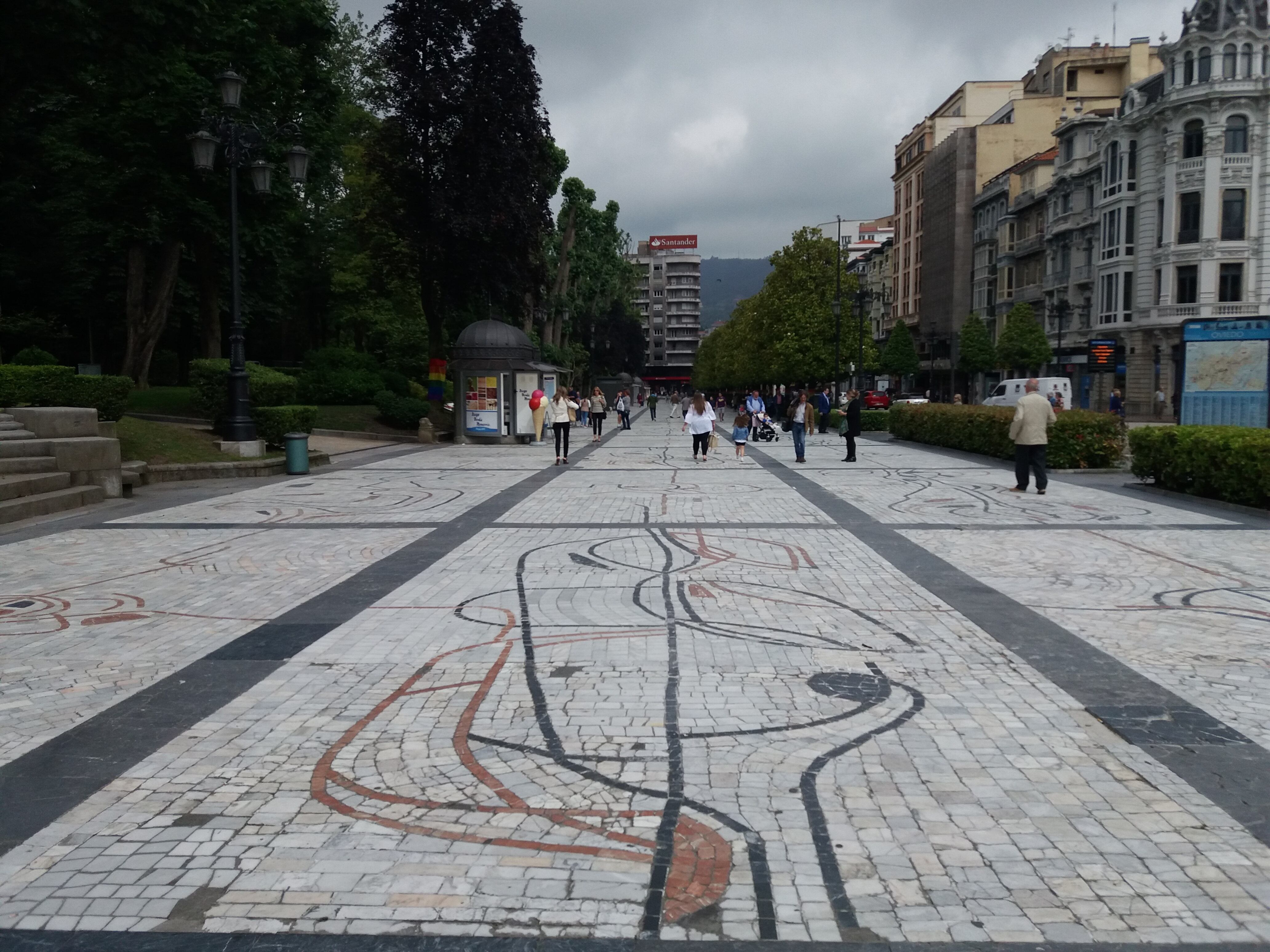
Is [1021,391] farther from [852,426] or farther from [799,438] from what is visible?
[799,438]

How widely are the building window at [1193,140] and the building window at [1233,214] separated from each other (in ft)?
7.32

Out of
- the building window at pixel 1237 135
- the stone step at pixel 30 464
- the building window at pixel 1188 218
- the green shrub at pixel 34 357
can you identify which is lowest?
the stone step at pixel 30 464

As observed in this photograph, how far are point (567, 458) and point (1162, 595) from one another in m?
17.3

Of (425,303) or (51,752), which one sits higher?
(425,303)

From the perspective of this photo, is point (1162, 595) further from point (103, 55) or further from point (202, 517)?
point (103, 55)

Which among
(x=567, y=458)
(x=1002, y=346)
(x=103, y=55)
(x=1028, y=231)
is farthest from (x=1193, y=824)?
(x=1028, y=231)

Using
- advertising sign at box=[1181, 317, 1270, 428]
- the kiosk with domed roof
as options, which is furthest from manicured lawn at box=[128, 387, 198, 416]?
advertising sign at box=[1181, 317, 1270, 428]

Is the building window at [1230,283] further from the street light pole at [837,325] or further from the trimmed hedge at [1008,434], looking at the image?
the trimmed hedge at [1008,434]

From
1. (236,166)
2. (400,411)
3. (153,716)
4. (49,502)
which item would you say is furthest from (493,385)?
(153,716)

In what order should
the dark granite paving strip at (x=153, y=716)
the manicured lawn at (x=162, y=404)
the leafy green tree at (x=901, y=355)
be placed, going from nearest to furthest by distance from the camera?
→ the dark granite paving strip at (x=153, y=716)
the manicured lawn at (x=162, y=404)
the leafy green tree at (x=901, y=355)

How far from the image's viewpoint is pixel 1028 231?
64562 millimetres

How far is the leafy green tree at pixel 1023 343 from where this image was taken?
173 ft

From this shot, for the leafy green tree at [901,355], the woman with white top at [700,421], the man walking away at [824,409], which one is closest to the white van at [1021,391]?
the man walking away at [824,409]

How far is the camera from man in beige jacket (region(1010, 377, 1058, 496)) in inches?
591
